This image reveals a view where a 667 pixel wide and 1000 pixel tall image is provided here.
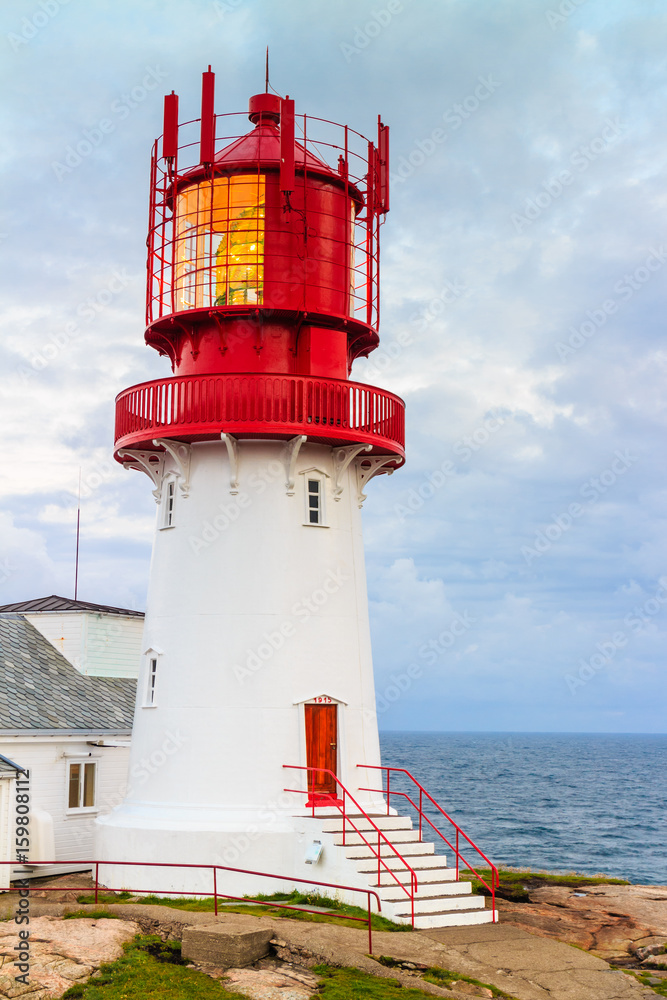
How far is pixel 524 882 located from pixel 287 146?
18249 mm

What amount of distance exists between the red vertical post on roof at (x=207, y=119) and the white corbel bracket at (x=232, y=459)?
18.2 ft

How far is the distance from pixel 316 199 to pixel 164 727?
11406 millimetres

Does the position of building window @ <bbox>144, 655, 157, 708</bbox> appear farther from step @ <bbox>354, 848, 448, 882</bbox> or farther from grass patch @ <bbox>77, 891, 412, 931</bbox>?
step @ <bbox>354, 848, 448, 882</bbox>

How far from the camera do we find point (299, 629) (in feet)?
70.7

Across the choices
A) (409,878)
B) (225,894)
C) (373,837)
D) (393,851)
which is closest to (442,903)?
(409,878)

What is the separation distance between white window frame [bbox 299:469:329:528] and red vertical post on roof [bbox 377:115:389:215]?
20.2 ft

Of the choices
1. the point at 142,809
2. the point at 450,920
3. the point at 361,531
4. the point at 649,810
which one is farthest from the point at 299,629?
the point at 649,810

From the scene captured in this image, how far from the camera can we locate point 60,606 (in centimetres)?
3033

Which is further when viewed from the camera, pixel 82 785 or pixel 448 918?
pixel 82 785

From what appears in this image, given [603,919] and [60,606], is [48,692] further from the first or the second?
[603,919]

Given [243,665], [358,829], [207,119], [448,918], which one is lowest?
[448,918]

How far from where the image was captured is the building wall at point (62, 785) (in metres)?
24.4

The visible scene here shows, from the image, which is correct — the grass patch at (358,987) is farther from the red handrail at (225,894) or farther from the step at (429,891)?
the step at (429,891)

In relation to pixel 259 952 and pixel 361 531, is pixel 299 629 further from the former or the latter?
pixel 259 952
